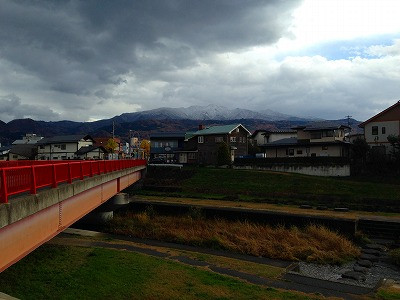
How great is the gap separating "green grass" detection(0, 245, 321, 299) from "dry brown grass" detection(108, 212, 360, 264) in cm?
604

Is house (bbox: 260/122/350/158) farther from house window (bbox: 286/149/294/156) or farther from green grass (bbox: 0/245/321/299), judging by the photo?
green grass (bbox: 0/245/321/299)

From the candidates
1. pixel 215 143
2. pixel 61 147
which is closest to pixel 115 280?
pixel 215 143

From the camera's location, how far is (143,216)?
31406mm

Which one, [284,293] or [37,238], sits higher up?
[37,238]

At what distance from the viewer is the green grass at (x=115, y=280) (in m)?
13.4

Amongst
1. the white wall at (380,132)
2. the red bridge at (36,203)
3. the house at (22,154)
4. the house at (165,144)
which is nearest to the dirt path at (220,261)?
the red bridge at (36,203)

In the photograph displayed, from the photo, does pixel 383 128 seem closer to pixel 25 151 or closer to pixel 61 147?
pixel 61 147

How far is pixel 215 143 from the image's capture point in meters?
61.5

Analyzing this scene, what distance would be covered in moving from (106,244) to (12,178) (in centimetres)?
1392

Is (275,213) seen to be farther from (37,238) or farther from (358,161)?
(358,161)

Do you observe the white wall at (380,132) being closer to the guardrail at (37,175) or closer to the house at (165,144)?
the house at (165,144)

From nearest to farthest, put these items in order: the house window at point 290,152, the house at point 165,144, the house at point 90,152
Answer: the house window at point 290,152 → the house at point 90,152 → the house at point 165,144

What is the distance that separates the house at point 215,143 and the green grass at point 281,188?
1138 cm

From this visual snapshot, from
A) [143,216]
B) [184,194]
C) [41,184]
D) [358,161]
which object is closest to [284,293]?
[41,184]
